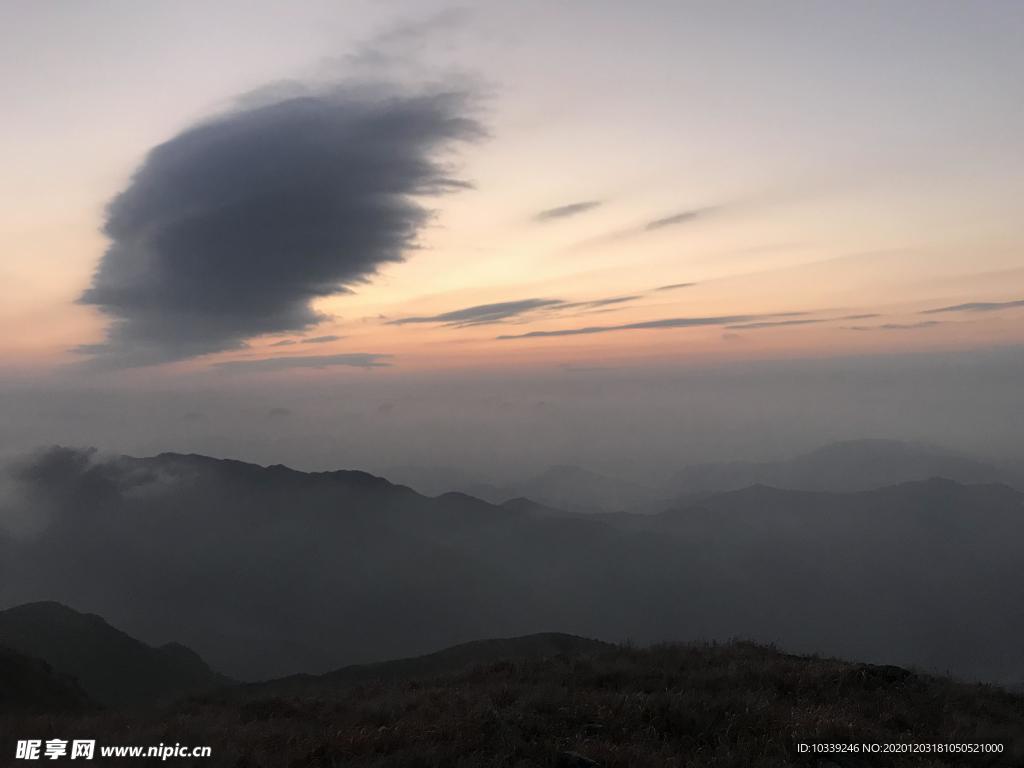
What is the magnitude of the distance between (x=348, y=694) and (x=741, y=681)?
10.9m

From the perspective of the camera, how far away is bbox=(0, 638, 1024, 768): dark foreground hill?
8766 mm

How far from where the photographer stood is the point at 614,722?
1028 cm

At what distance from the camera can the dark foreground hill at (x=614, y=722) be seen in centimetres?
877

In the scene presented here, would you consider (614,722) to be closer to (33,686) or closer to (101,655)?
(33,686)

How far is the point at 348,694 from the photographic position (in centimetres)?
1573

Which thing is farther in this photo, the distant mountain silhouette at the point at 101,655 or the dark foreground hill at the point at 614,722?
the distant mountain silhouette at the point at 101,655

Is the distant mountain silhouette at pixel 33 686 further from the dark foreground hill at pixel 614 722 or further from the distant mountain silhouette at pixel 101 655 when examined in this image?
the distant mountain silhouette at pixel 101 655

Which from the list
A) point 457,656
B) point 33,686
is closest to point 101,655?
point 33,686

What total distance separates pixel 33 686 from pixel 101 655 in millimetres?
82124

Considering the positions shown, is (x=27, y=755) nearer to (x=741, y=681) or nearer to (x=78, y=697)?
(x=741, y=681)

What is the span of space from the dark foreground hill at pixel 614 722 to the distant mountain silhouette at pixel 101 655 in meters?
112

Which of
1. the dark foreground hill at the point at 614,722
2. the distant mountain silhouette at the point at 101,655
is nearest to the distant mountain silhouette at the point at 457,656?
the dark foreground hill at the point at 614,722

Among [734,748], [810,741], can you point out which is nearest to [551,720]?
[734,748]

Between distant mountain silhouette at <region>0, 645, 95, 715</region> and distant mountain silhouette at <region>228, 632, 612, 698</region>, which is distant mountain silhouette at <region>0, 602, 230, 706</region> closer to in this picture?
distant mountain silhouette at <region>0, 645, 95, 715</region>
